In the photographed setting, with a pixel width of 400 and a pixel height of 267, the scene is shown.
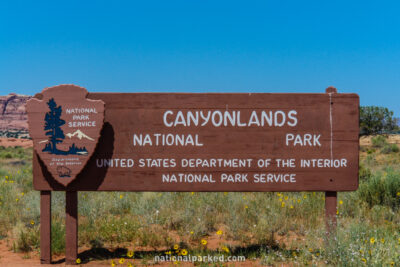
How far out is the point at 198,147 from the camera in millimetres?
5043

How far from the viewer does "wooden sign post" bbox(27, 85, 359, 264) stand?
16.4 feet

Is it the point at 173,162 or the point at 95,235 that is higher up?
the point at 173,162

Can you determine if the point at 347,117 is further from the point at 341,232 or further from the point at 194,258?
the point at 194,258

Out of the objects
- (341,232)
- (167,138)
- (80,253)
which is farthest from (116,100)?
(341,232)

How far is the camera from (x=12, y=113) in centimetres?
14638

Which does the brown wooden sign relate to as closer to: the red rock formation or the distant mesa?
the distant mesa

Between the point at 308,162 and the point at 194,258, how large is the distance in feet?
6.52

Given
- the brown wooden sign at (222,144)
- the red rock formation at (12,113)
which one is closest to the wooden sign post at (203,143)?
the brown wooden sign at (222,144)

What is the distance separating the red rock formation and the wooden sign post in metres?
138

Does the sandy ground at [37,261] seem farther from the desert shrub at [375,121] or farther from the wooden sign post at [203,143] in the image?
the desert shrub at [375,121]

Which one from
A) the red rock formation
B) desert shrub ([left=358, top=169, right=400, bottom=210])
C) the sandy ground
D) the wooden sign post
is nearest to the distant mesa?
the wooden sign post

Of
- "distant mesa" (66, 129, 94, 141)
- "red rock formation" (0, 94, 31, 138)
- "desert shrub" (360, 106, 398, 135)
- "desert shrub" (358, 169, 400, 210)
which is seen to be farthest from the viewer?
"red rock formation" (0, 94, 31, 138)

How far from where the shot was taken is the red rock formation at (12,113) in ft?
446

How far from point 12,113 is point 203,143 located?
523ft
